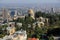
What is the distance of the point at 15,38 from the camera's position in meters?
7.57

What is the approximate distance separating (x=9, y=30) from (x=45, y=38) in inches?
85.0

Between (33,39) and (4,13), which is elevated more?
(33,39)

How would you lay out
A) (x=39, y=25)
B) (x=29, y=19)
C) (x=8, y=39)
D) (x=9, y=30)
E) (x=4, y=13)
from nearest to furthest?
(x=8, y=39) < (x=9, y=30) < (x=39, y=25) < (x=29, y=19) < (x=4, y=13)

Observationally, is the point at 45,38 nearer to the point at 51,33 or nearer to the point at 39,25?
the point at 51,33

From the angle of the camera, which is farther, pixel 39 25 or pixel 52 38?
pixel 39 25

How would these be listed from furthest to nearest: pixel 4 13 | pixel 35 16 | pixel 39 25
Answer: pixel 4 13 < pixel 35 16 < pixel 39 25

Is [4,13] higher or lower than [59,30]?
lower

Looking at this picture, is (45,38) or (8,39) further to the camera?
(45,38)

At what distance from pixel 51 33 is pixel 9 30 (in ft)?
6.42

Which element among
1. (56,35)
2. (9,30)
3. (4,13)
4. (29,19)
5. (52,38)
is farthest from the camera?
(4,13)

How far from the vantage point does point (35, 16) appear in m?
15.4

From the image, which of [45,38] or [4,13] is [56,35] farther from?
[4,13]

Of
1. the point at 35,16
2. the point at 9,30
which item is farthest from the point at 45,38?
the point at 35,16

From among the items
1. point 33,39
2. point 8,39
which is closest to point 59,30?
point 33,39
